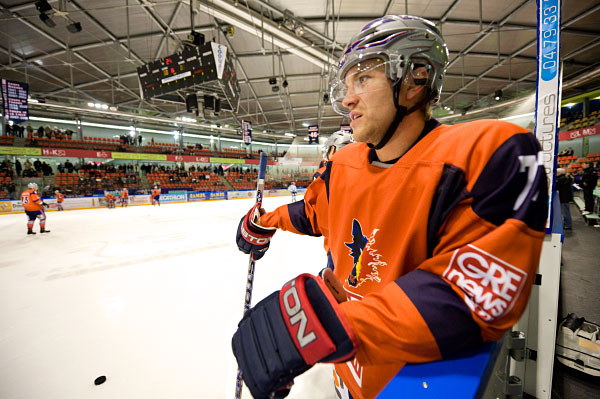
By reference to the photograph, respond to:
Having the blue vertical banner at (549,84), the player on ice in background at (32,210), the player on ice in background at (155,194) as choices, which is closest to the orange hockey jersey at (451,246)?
the blue vertical banner at (549,84)

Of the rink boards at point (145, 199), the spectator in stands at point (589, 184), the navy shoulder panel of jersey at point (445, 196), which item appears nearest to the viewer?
the navy shoulder panel of jersey at point (445, 196)

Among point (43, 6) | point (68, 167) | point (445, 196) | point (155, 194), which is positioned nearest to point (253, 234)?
point (445, 196)

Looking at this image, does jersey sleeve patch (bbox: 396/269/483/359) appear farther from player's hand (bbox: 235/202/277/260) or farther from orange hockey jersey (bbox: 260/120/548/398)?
player's hand (bbox: 235/202/277/260)

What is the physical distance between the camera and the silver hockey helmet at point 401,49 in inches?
36.4

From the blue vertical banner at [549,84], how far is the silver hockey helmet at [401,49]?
1.08m

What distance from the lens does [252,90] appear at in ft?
47.8

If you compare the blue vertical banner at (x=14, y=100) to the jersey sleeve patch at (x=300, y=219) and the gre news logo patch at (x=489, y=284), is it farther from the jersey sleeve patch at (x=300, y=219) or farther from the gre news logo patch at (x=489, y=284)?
the gre news logo patch at (x=489, y=284)

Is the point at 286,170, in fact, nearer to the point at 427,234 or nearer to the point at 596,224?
the point at 596,224

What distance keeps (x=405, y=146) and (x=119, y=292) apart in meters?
3.63

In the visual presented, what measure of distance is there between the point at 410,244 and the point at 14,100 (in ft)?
44.6

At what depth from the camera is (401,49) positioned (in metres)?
0.94

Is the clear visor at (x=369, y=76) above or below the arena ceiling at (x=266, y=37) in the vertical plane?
below

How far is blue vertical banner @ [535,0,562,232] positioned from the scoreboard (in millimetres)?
5916

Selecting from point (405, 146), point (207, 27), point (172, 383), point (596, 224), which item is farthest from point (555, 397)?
point (207, 27)
